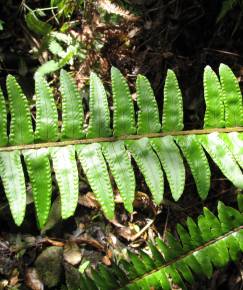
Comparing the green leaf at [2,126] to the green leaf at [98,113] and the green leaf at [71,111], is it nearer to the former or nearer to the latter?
the green leaf at [71,111]

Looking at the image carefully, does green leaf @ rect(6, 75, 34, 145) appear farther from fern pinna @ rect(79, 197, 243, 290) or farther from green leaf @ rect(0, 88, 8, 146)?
fern pinna @ rect(79, 197, 243, 290)

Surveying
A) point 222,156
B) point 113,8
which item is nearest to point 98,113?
point 222,156

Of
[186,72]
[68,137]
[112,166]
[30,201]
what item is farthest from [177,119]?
[30,201]

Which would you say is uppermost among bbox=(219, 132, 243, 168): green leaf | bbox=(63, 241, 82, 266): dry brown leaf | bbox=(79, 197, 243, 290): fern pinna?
bbox=(219, 132, 243, 168): green leaf

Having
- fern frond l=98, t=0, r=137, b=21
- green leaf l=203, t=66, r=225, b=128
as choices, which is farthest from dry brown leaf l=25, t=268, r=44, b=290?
fern frond l=98, t=0, r=137, b=21

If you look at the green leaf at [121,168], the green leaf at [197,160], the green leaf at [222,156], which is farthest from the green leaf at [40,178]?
the green leaf at [222,156]

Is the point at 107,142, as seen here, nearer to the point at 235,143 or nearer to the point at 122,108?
the point at 122,108

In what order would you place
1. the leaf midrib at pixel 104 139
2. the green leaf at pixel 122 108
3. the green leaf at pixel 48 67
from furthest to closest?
1. the green leaf at pixel 48 67
2. the green leaf at pixel 122 108
3. the leaf midrib at pixel 104 139
